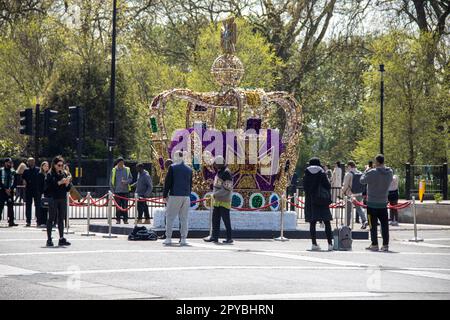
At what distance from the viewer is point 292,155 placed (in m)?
27.7

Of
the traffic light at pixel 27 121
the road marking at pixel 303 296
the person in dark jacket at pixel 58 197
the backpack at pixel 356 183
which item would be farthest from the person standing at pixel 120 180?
the road marking at pixel 303 296

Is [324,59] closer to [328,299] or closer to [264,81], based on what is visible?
[264,81]

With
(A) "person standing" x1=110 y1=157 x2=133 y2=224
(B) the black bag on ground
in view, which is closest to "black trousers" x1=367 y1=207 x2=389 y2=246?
(B) the black bag on ground

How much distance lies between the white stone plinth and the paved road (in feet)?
9.64

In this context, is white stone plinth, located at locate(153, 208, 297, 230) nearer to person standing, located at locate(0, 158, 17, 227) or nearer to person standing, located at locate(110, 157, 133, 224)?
person standing, located at locate(110, 157, 133, 224)

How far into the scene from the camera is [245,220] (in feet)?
89.1

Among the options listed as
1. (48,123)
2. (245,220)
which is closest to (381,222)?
(245,220)

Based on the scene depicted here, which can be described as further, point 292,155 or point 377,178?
point 292,155

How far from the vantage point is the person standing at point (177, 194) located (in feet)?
74.5

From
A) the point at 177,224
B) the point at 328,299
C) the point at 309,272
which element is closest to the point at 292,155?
the point at 177,224

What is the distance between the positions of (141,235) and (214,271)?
7.69 m

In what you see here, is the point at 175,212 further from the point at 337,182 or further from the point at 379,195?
the point at 337,182
